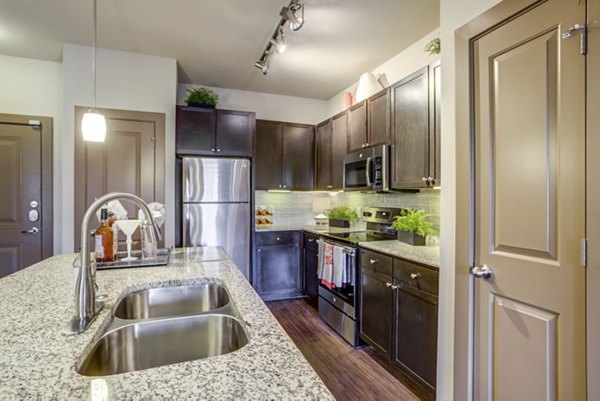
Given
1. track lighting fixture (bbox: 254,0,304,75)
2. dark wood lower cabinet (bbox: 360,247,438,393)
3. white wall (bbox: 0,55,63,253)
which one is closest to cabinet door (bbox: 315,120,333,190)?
track lighting fixture (bbox: 254,0,304,75)

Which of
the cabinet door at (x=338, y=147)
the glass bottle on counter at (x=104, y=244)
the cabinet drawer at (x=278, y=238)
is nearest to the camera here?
→ the glass bottle on counter at (x=104, y=244)

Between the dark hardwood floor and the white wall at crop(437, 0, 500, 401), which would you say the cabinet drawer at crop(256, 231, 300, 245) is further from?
the white wall at crop(437, 0, 500, 401)

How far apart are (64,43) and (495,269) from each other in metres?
3.97

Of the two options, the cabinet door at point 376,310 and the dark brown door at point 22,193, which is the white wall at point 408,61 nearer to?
the cabinet door at point 376,310

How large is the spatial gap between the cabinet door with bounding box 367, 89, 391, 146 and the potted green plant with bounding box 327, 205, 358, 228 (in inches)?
43.8

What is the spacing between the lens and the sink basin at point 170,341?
0.93m

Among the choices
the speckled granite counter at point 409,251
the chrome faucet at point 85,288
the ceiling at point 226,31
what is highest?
the ceiling at point 226,31

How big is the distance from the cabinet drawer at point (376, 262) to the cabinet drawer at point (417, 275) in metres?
0.08

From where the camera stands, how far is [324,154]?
→ 396 centimetres

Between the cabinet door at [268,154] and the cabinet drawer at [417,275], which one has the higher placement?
the cabinet door at [268,154]

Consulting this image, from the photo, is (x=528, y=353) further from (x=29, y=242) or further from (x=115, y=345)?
(x=29, y=242)

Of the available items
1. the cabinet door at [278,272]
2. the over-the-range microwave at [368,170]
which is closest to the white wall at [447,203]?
the over-the-range microwave at [368,170]

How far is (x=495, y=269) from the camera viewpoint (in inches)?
57.2

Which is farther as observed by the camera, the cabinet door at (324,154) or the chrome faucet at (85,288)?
the cabinet door at (324,154)
